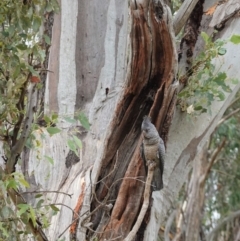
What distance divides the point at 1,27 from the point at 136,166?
27.8 inches

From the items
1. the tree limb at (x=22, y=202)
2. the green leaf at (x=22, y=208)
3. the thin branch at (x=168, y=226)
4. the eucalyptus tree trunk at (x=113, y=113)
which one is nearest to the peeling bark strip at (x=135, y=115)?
the eucalyptus tree trunk at (x=113, y=113)

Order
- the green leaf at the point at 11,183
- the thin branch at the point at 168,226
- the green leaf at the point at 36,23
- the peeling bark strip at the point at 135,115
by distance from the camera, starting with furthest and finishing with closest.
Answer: the thin branch at the point at 168,226, the peeling bark strip at the point at 135,115, the green leaf at the point at 36,23, the green leaf at the point at 11,183

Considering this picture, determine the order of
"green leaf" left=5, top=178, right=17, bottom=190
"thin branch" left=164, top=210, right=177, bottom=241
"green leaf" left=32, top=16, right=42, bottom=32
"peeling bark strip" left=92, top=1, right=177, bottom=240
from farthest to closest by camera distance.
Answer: "thin branch" left=164, top=210, right=177, bottom=241
"peeling bark strip" left=92, top=1, right=177, bottom=240
"green leaf" left=32, top=16, right=42, bottom=32
"green leaf" left=5, top=178, right=17, bottom=190

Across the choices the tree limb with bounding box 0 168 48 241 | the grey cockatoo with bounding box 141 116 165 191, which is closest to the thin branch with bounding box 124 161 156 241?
the grey cockatoo with bounding box 141 116 165 191

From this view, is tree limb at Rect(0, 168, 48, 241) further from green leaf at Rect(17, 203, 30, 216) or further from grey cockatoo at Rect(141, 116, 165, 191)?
grey cockatoo at Rect(141, 116, 165, 191)

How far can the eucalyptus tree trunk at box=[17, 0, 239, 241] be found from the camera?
182cm

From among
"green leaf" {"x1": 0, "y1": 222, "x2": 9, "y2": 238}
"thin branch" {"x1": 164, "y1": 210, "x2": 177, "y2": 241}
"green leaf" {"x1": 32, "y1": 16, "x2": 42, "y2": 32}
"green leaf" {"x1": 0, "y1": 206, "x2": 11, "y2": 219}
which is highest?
"green leaf" {"x1": 32, "y1": 16, "x2": 42, "y2": 32}

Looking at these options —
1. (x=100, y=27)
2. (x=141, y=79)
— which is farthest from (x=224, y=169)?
(x=141, y=79)

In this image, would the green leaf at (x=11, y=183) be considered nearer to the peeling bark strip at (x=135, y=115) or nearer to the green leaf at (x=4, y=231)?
the green leaf at (x=4, y=231)

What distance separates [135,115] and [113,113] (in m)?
0.08

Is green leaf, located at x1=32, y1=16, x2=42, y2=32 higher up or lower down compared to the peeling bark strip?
higher up

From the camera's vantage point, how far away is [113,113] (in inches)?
77.9

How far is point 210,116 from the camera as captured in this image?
87.3 inches

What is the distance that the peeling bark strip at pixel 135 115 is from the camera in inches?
69.3
